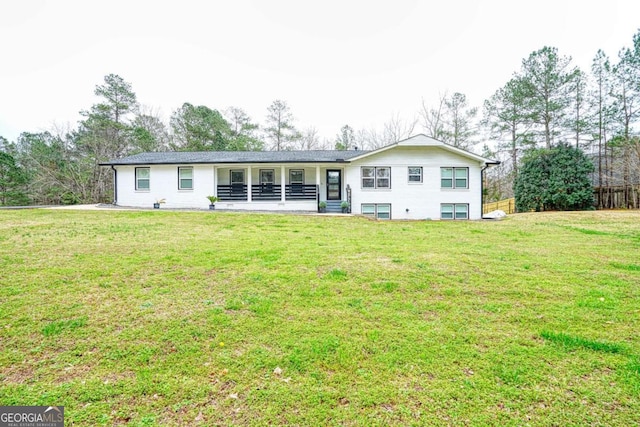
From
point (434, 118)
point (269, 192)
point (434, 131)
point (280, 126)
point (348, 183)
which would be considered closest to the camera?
point (348, 183)

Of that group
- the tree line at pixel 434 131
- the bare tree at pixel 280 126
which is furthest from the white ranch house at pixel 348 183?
the bare tree at pixel 280 126

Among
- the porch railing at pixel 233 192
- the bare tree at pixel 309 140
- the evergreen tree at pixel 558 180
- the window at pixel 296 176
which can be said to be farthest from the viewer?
the bare tree at pixel 309 140

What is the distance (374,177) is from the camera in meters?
17.1

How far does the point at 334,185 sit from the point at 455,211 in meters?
7.13

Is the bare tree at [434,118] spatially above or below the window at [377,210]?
above

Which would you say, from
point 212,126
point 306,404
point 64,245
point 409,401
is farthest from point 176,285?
point 212,126

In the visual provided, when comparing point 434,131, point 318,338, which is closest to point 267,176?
point 318,338

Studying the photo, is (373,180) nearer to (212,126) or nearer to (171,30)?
(171,30)

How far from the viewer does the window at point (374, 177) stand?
672 inches

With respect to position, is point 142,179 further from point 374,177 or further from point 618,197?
point 618,197

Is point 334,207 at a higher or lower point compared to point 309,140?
lower

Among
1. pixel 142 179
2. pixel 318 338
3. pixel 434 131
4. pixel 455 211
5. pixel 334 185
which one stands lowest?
pixel 318 338

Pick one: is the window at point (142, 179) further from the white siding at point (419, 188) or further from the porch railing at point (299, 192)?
the white siding at point (419, 188)

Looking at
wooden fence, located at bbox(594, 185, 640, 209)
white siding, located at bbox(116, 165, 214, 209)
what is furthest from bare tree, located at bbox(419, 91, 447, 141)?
white siding, located at bbox(116, 165, 214, 209)
